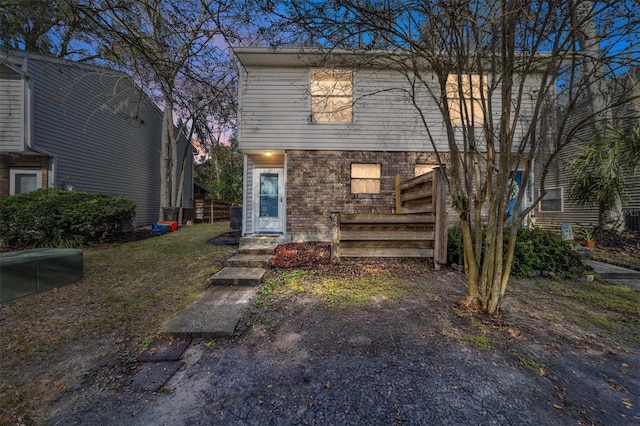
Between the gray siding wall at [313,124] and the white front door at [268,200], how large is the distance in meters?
0.98

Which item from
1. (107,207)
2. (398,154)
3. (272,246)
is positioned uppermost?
(398,154)

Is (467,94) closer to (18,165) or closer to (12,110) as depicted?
(12,110)

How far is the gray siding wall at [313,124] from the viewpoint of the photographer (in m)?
7.66

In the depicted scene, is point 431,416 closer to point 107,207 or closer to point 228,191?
point 107,207

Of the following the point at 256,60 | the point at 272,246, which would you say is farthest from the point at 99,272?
the point at 256,60

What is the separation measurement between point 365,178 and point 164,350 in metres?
6.41

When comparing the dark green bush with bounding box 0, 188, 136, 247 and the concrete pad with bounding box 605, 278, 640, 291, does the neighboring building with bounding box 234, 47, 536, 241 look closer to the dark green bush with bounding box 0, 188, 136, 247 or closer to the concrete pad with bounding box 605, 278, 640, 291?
the concrete pad with bounding box 605, 278, 640, 291

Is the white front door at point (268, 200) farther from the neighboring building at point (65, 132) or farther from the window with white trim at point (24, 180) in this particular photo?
the window with white trim at point (24, 180)

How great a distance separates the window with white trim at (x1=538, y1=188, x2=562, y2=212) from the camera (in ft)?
38.3

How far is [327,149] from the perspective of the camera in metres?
7.72

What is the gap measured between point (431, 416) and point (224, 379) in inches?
56.5

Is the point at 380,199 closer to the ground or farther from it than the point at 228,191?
closer to the ground

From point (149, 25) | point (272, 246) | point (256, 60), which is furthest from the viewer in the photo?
point (256, 60)

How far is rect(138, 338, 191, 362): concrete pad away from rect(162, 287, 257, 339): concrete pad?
78 millimetres
